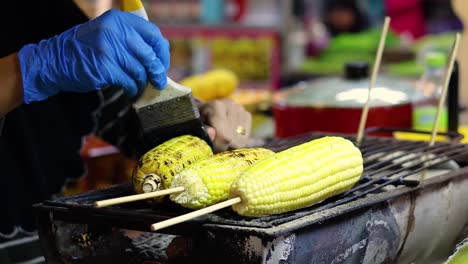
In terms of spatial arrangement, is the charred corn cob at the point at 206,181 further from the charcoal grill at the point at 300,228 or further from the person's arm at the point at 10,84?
the person's arm at the point at 10,84

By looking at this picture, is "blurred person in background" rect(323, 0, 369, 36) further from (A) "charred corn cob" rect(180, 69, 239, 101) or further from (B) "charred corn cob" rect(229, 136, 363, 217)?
(B) "charred corn cob" rect(229, 136, 363, 217)

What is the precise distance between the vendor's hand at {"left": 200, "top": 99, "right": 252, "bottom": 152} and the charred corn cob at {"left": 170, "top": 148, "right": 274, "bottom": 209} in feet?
1.34

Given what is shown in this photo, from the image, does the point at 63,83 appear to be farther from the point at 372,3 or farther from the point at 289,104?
the point at 372,3

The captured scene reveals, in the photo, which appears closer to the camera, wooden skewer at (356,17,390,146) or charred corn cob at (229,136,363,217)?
charred corn cob at (229,136,363,217)

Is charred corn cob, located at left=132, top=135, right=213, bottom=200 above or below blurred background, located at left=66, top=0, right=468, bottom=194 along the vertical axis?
above

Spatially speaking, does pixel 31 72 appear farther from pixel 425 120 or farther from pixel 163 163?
pixel 425 120

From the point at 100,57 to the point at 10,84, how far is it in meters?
0.27

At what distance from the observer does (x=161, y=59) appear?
2.14 meters

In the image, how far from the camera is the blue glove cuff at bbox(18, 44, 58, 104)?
6.89ft

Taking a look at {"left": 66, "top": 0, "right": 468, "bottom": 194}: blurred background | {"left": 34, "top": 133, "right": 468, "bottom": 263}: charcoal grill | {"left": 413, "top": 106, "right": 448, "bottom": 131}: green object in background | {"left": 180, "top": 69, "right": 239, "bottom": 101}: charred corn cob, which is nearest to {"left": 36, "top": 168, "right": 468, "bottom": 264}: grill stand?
{"left": 34, "top": 133, "right": 468, "bottom": 263}: charcoal grill

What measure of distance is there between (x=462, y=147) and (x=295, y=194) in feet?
3.04

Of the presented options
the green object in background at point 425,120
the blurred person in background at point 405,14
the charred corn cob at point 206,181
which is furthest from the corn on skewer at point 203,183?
the blurred person in background at point 405,14

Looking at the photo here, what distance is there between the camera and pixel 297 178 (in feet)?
5.39

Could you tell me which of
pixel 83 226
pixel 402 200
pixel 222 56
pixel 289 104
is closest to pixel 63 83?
pixel 83 226
